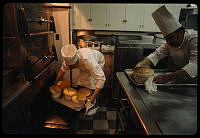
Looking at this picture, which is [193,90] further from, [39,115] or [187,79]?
[39,115]

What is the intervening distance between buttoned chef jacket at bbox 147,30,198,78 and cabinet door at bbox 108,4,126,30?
2004 mm

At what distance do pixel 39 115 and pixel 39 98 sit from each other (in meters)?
0.19

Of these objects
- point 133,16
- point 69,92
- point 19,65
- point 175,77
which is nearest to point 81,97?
point 69,92

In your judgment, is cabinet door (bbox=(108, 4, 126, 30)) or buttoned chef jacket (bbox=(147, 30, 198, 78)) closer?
buttoned chef jacket (bbox=(147, 30, 198, 78))

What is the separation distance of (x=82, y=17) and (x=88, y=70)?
2.09m

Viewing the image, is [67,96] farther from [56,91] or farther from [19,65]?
[19,65]

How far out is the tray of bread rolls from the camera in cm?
164

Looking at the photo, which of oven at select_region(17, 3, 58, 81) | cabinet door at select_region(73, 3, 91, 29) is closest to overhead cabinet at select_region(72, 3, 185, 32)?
cabinet door at select_region(73, 3, 91, 29)

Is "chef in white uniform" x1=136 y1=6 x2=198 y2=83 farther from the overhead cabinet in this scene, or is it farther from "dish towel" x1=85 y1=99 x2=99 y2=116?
the overhead cabinet

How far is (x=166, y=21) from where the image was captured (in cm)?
133

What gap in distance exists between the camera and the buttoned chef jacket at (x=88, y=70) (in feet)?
5.62

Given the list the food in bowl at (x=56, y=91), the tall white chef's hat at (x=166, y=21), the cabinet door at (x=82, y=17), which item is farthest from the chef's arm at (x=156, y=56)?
the cabinet door at (x=82, y=17)

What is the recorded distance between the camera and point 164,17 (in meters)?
1.35

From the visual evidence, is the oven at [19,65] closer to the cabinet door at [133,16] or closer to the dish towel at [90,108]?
the dish towel at [90,108]
